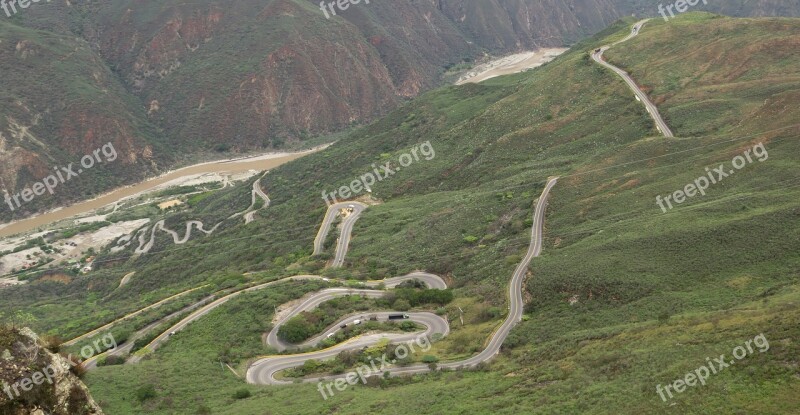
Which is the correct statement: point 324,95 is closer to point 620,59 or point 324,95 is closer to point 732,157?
point 620,59

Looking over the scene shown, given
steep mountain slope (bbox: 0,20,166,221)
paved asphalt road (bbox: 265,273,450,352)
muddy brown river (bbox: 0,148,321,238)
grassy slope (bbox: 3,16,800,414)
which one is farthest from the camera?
steep mountain slope (bbox: 0,20,166,221)

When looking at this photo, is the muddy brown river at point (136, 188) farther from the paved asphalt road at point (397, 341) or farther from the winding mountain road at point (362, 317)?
the paved asphalt road at point (397, 341)

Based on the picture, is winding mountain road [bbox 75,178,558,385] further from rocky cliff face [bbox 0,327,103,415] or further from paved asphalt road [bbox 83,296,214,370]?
rocky cliff face [bbox 0,327,103,415]

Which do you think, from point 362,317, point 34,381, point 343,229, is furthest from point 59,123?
point 34,381

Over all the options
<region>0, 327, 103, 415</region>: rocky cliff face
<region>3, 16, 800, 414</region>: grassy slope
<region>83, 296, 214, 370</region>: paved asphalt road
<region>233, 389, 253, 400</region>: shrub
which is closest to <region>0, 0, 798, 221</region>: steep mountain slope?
<region>3, 16, 800, 414</region>: grassy slope

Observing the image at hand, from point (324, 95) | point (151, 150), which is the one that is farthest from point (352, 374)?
point (324, 95)

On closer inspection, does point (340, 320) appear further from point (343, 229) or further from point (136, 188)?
point (136, 188)
